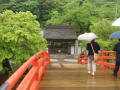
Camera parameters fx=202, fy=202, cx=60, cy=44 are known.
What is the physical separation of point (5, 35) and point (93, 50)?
6358mm

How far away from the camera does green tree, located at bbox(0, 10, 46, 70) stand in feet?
40.5

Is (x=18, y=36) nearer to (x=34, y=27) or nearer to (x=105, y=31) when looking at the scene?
(x=34, y=27)

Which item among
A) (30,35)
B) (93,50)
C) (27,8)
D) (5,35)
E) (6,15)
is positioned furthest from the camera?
(27,8)

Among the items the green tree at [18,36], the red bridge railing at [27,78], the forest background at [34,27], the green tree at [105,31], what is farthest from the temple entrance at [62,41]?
the red bridge railing at [27,78]

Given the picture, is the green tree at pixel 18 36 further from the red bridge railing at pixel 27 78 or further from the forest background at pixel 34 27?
A: the red bridge railing at pixel 27 78

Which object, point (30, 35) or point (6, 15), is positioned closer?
point (30, 35)

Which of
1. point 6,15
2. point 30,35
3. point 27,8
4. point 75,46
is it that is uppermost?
point 27,8

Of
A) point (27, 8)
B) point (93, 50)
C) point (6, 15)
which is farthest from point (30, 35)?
point (27, 8)

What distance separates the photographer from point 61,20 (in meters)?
34.0

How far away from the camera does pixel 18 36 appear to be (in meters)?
12.5

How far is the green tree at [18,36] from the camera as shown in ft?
40.5

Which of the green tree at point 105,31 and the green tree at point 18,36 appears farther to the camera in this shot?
the green tree at point 105,31

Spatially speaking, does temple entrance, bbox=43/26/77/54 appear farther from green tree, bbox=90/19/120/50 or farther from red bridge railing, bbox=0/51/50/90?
red bridge railing, bbox=0/51/50/90

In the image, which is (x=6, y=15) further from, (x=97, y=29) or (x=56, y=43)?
(x=56, y=43)
